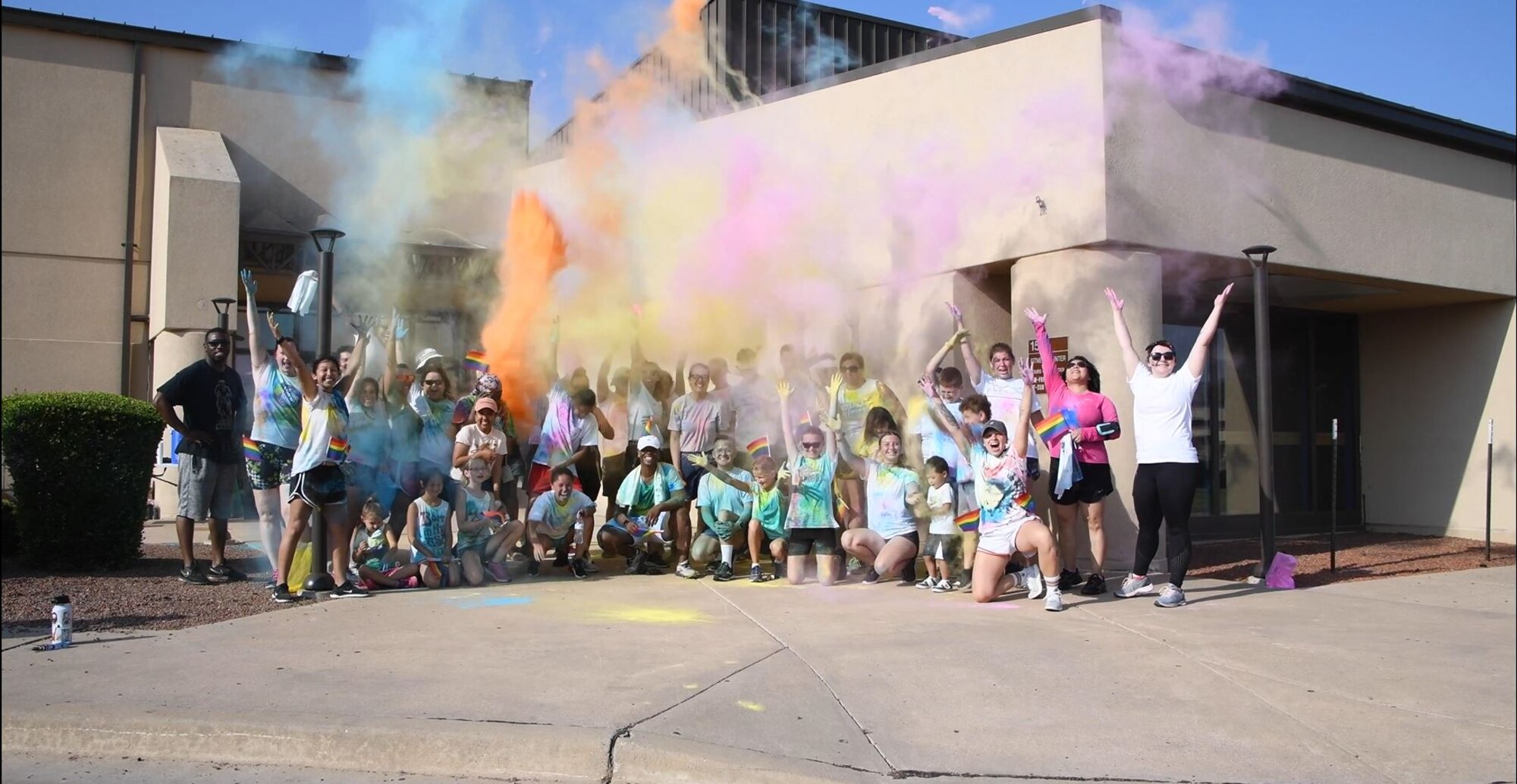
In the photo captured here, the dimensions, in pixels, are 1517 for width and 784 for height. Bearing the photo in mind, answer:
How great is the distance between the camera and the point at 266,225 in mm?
14141

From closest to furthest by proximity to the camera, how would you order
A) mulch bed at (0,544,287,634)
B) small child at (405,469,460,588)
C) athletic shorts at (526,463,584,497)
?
1. mulch bed at (0,544,287,634)
2. small child at (405,469,460,588)
3. athletic shorts at (526,463,584,497)

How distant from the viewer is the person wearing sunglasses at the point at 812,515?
811 centimetres

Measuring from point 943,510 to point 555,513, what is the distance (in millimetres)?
2883

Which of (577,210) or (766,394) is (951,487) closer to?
(766,394)

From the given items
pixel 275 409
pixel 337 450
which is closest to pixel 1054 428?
pixel 337 450

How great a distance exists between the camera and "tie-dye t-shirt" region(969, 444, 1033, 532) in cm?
716

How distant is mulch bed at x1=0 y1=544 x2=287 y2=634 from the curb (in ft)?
6.10

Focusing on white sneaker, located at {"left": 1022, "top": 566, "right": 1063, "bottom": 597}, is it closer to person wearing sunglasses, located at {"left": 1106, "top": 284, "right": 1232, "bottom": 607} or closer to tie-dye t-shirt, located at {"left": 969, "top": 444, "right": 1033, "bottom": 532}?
tie-dye t-shirt, located at {"left": 969, "top": 444, "right": 1033, "bottom": 532}

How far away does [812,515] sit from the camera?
26.6ft

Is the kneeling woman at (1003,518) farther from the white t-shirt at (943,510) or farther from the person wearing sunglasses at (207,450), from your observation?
the person wearing sunglasses at (207,450)

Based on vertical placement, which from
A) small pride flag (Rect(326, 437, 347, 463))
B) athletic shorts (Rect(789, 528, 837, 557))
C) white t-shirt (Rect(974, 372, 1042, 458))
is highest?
white t-shirt (Rect(974, 372, 1042, 458))

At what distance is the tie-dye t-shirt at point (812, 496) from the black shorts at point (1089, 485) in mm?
1581

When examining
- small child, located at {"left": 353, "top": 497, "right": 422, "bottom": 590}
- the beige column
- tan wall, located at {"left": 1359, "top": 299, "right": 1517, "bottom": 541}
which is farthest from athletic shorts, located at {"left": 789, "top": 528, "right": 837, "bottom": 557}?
tan wall, located at {"left": 1359, "top": 299, "right": 1517, "bottom": 541}

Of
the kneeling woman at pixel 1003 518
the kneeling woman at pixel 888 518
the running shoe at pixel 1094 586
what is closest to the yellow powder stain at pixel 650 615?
the kneeling woman at pixel 888 518
